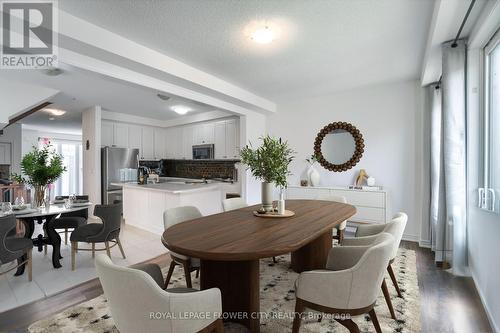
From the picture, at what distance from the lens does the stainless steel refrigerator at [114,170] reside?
221 inches

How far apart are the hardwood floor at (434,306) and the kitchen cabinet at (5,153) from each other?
698cm

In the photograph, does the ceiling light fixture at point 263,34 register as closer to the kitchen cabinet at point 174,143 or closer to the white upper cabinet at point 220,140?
the white upper cabinet at point 220,140

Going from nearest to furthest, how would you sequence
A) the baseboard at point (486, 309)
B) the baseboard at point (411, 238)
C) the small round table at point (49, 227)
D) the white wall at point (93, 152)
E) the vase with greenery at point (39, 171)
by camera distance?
the baseboard at point (486, 309) → the small round table at point (49, 227) → the vase with greenery at point (39, 171) → the baseboard at point (411, 238) → the white wall at point (93, 152)

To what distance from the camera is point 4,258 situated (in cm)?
240

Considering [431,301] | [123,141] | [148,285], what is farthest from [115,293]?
[123,141]

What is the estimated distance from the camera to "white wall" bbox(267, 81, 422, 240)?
4.04m

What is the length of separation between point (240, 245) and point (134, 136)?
20.5ft

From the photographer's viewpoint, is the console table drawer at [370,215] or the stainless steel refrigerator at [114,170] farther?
the stainless steel refrigerator at [114,170]

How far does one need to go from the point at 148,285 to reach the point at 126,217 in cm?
461

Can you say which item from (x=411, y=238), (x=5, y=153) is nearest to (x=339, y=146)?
(x=411, y=238)

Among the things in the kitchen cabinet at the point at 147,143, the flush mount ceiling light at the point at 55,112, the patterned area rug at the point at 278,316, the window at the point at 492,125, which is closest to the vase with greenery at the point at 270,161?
the patterned area rug at the point at 278,316

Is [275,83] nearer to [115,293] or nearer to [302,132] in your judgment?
[302,132]

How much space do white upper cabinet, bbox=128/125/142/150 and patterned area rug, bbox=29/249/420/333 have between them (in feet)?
16.3

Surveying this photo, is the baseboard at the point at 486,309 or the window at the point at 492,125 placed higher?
the window at the point at 492,125
